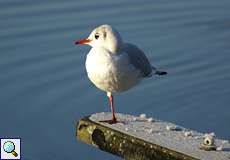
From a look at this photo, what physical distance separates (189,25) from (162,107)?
2.89m

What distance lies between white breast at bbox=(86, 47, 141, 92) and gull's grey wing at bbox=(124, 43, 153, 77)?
0.08m

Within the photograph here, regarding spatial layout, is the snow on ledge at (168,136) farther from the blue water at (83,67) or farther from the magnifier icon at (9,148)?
the blue water at (83,67)

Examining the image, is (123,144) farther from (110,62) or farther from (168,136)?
(110,62)

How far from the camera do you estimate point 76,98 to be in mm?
6852

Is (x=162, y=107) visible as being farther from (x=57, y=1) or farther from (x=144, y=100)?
(x=57, y=1)

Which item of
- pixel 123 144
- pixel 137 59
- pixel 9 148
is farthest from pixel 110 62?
pixel 9 148

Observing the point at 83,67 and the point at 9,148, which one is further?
the point at 83,67

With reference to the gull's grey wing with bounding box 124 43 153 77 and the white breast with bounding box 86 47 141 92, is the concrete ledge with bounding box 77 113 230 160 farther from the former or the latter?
the gull's grey wing with bounding box 124 43 153 77

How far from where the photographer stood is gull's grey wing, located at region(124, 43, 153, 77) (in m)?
4.95

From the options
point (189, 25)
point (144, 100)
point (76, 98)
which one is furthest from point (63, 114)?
point (189, 25)

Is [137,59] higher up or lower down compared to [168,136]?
higher up

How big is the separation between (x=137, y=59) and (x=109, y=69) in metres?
0.39

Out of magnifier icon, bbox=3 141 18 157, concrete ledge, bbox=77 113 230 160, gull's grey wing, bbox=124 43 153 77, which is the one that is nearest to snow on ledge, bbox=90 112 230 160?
concrete ledge, bbox=77 113 230 160

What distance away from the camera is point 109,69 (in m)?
4.69
